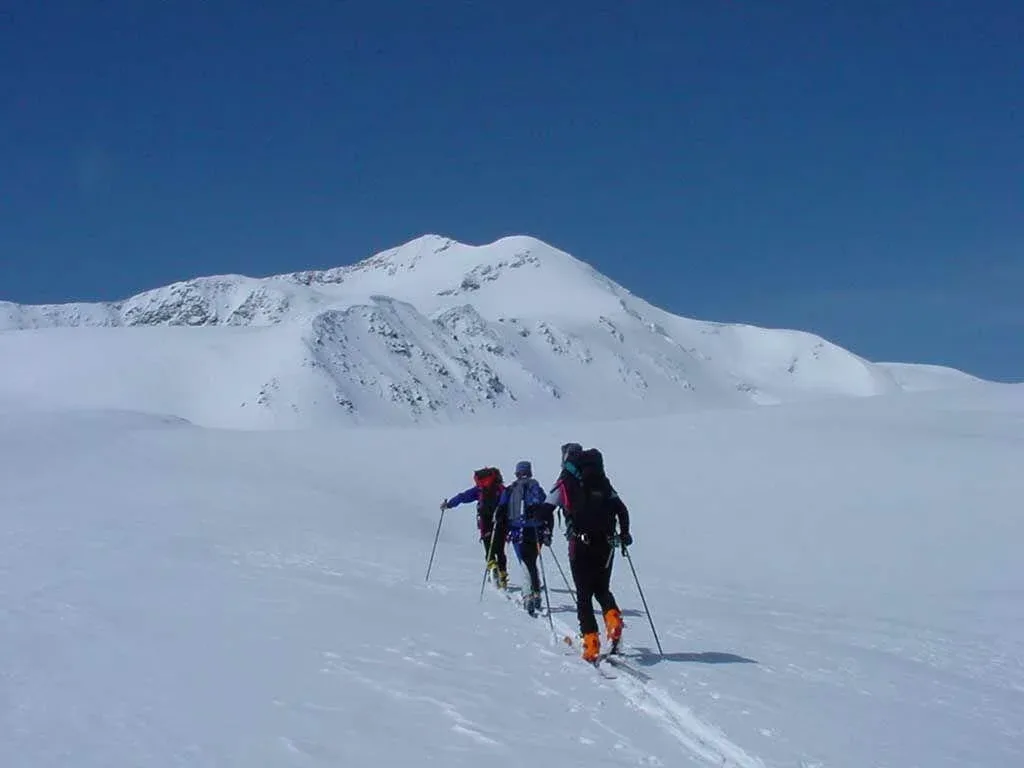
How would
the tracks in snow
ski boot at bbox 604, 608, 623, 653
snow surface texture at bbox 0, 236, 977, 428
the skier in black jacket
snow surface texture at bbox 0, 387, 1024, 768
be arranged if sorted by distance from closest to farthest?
snow surface texture at bbox 0, 387, 1024, 768, the tracks in snow, ski boot at bbox 604, 608, 623, 653, the skier in black jacket, snow surface texture at bbox 0, 236, 977, 428

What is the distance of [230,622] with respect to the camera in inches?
324

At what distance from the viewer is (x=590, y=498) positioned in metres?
8.60

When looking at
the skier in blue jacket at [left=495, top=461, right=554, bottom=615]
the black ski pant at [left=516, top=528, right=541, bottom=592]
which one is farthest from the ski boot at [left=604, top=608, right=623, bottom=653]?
the black ski pant at [left=516, top=528, right=541, bottom=592]

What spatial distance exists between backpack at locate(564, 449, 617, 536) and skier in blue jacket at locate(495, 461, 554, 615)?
142cm

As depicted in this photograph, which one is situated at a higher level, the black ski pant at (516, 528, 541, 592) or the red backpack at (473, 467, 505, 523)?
the red backpack at (473, 467, 505, 523)

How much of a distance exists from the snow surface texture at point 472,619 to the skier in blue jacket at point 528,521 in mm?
370

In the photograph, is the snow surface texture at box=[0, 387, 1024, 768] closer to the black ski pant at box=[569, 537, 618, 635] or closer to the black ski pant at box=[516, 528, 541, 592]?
the black ski pant at box=[516, 528, 541, 592]

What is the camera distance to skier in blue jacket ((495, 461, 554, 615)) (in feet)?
34.5

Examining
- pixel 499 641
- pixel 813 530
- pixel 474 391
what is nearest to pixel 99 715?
pixel 499 641

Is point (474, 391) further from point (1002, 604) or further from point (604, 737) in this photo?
point (604, 737)

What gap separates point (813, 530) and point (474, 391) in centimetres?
10171

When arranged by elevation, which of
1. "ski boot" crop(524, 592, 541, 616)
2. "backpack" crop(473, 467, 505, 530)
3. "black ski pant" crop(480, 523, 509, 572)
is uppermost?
"backpack" crop(473, 467, 505, 530)

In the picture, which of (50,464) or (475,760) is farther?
(50,464)

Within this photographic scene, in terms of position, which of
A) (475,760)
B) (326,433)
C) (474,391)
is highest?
(474,391)
